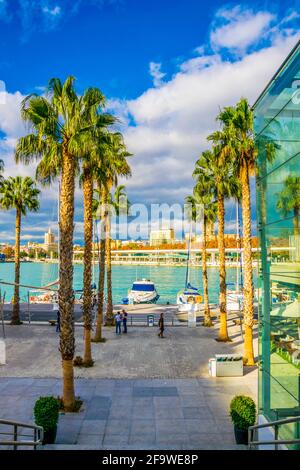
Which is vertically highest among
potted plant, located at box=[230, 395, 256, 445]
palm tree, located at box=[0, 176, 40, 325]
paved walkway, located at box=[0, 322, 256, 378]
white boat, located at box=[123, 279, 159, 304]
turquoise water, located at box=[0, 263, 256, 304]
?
palm tree, located at box=[0, 176, 40, 325]

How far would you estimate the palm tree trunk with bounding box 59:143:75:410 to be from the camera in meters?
11.3

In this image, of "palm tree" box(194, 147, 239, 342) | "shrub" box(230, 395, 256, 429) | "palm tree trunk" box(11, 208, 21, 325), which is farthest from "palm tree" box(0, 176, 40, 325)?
"shrub" box(230, 395, 256, 429)

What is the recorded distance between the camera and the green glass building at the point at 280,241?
307 inches

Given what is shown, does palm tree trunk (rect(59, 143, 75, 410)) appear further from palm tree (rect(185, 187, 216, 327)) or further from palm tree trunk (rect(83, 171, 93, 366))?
palm tree (rect(185, 187, 216, 327))

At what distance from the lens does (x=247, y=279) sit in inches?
662

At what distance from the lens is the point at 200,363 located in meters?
16.7

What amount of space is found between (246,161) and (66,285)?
10.9 m

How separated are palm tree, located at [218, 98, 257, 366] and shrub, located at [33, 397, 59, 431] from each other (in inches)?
403

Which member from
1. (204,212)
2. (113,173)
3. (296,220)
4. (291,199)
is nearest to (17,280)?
(113,173)

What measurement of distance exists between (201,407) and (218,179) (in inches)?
546

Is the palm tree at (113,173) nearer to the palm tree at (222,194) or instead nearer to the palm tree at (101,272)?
the palm tree at (101,272)

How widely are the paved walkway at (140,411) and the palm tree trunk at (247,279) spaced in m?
2.75
